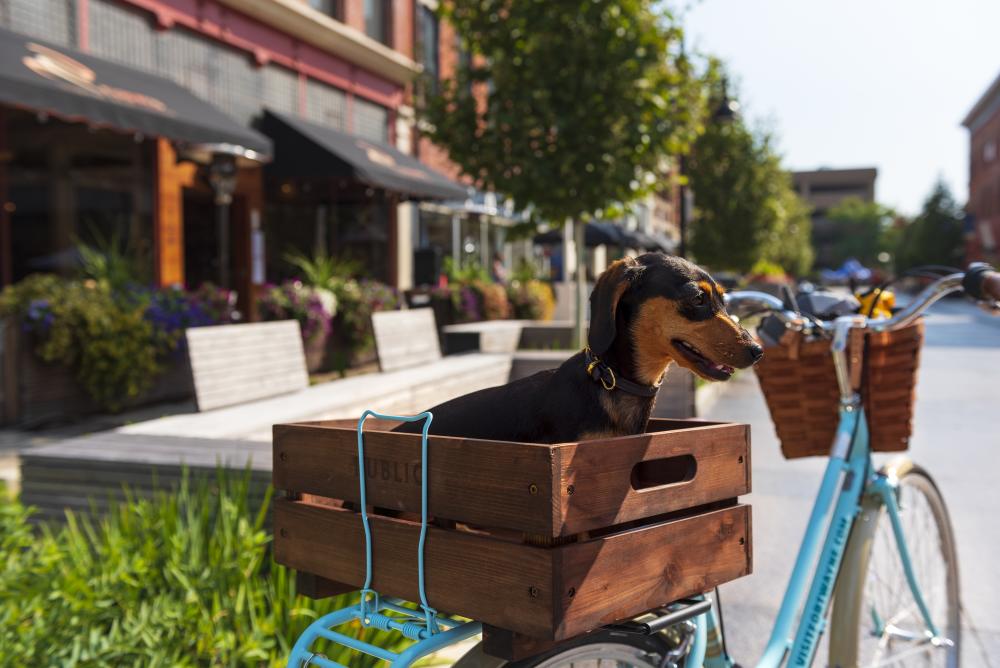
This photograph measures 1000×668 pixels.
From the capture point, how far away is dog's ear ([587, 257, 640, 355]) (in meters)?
1.83

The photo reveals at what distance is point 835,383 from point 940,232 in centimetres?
8281

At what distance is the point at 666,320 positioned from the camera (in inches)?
73.3

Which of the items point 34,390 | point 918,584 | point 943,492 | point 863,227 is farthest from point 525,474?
point 863,227

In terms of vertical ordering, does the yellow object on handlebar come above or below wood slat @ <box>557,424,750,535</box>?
above

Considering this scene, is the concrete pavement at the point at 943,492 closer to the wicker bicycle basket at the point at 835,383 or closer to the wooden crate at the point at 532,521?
the wicker bicycle basket at the point at 835,383

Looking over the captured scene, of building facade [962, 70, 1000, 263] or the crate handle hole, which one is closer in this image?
the crate handle hole

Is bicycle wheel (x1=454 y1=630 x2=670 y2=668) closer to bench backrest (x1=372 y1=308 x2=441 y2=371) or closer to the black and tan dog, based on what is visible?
the black and tan dog

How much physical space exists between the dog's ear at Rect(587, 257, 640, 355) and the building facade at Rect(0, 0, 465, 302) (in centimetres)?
783

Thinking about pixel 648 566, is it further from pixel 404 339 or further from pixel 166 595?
pixel 404 339

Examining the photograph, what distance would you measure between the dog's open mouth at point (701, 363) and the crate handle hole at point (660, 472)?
0.22 meters

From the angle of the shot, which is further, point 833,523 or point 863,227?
point 863,227

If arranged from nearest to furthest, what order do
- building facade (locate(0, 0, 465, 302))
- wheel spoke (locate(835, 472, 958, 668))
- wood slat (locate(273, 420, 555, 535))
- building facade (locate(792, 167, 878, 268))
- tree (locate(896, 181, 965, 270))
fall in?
wood slat (locate(273, 420, 555, 535)), wheel spoke (locate(835, 472, 958, 668)), building facade (locate(0, 0, 465, 302)), tree (locate(896, 181, 965, 270)), building facade (locate(792, 167, 878, 268))

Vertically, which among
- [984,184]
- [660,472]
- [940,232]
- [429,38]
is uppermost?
[984,184]

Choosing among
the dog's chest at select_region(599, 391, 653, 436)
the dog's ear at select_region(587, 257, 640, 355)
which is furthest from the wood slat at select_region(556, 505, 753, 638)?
the dog's ear at select_region(587, 257, 640, 355)
